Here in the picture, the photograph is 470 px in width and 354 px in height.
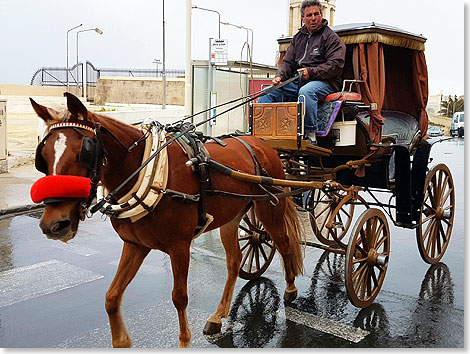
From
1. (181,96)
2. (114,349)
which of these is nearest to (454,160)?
(114,349)

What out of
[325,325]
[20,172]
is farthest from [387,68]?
[20,172]

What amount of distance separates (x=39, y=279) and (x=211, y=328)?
231cm

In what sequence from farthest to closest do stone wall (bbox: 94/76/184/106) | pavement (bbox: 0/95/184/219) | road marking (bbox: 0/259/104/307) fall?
stone wall (bbox: 94/76/184/106) < pavement (bbox: 0/95/184/219) < road marking (bbox: 0/259/104/307)

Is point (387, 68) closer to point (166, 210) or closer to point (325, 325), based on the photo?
point (325, 325)

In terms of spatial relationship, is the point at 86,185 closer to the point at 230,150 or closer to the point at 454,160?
the point at 230,150

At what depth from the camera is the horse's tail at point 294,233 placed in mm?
→ 5117

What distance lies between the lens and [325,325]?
448cm

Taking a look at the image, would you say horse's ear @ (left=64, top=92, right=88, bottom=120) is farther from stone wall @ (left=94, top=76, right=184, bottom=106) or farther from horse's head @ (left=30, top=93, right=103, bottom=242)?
stone wall @ (left=94, top=76, right=184, bottom=106)

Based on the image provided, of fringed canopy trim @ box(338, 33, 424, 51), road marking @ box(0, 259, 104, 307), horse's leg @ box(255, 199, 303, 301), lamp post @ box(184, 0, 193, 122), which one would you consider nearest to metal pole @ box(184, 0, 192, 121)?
lamp post @ box(184, 0, 193, 122)

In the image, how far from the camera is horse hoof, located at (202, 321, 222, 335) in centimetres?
430

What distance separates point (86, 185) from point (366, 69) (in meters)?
3.50

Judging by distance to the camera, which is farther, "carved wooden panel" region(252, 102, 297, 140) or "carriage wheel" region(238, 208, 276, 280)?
"carriage wheel" region(238, 208, 276, 280)

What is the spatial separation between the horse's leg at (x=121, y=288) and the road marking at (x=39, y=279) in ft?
5.72

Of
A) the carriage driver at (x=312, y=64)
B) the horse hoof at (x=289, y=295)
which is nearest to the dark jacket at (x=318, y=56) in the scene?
the carriage driver at (x=312, y=64)
